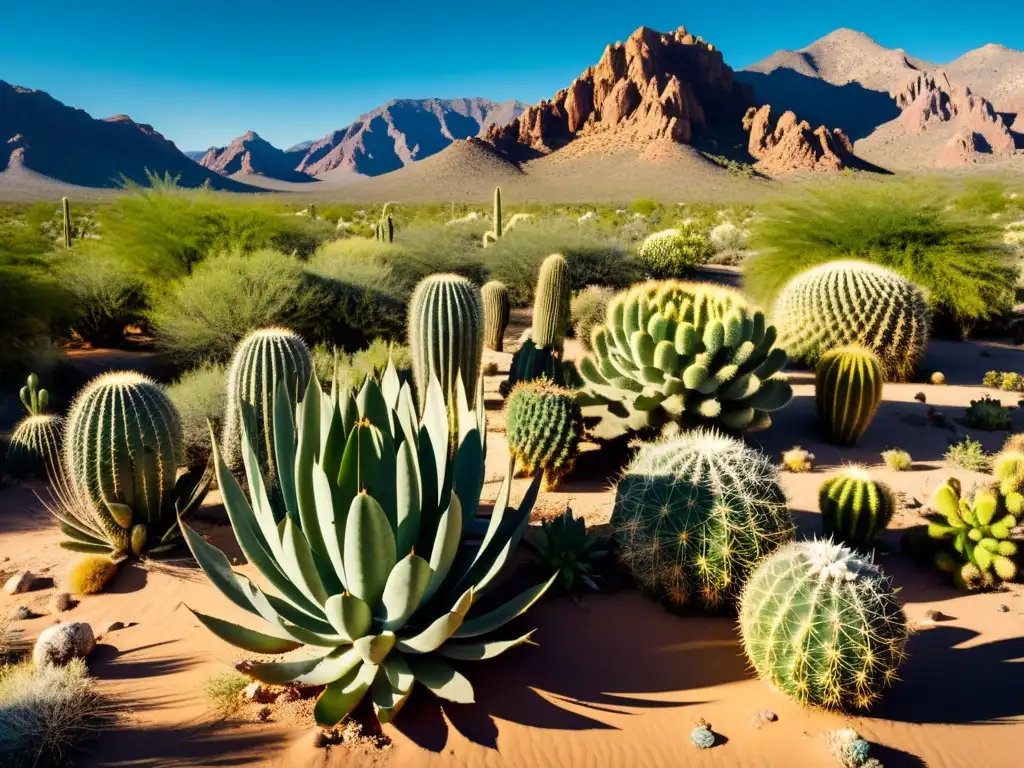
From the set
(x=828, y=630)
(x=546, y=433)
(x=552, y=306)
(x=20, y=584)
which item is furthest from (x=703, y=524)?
(x=552, y=306)

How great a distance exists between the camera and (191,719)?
3.28 m

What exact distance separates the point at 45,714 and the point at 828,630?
3415 mm

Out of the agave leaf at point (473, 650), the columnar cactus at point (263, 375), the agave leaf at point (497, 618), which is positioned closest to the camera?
the agave leaf at point (473, 650)

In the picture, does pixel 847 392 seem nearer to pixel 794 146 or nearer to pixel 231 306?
pixel 231 306

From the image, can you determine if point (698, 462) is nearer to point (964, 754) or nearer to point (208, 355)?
point (964, 754)

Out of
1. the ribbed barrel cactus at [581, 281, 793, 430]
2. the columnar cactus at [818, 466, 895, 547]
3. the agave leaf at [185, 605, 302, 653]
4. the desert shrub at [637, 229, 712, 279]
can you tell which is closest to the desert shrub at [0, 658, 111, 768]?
the agave leaf at [185, 605, 302, 653]

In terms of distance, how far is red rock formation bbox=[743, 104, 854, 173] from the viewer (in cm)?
7794

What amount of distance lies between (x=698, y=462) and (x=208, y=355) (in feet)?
27.0

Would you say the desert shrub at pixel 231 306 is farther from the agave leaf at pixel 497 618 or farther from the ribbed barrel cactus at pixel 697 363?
the agave leaf at pixel 497 618

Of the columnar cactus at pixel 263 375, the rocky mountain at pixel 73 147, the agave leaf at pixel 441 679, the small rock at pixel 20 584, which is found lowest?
the small rock at pixel 20 584

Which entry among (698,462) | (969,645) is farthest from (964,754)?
(698,462)

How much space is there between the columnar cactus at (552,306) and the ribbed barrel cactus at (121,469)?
5.77m

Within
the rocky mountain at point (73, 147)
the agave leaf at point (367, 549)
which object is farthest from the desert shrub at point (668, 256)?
the rocky mountain at point (73, 147)

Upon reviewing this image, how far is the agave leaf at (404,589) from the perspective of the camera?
2.91m
